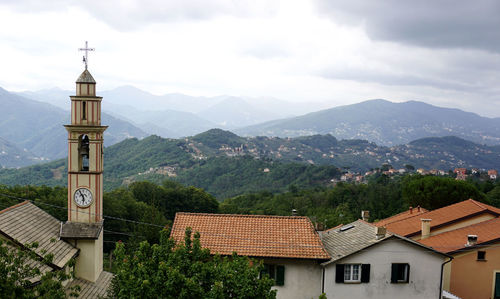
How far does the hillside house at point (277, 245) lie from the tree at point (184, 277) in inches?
186

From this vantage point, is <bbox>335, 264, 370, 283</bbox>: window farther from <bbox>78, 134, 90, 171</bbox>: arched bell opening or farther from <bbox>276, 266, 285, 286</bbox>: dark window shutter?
<bbox>78, 134, 90, 171</bbox>: arched bell opening

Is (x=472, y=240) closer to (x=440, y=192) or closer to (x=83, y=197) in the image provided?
(x=83, y=197)

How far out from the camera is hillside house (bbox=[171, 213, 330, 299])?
17672mm

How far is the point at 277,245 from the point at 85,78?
1133 cm

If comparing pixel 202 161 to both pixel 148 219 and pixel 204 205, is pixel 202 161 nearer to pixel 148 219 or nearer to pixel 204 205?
pixel 204 205

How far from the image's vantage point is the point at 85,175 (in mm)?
18984

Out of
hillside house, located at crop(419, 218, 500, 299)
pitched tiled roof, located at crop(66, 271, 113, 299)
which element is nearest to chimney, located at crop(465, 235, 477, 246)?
hillside house, located at crop(419, 218, 500, 299)

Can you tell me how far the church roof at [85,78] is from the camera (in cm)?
1881

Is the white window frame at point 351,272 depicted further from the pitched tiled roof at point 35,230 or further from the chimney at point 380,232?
the pitched tiled roof at point 35,230

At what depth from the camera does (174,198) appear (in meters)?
64.7

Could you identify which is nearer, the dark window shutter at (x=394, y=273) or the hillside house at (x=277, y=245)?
the hillside house at (x=277, y=245)

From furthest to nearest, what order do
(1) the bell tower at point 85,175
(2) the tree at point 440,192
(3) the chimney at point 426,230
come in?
(2) the tree at point 440,192
(3) the chimney at point 426,230
(1) the bell tower at point 85,175

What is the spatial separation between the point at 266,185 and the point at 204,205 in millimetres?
60024

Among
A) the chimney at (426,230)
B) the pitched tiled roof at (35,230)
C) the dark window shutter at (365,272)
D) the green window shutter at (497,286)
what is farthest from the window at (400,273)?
the pitched tiled roof at (35,230)
